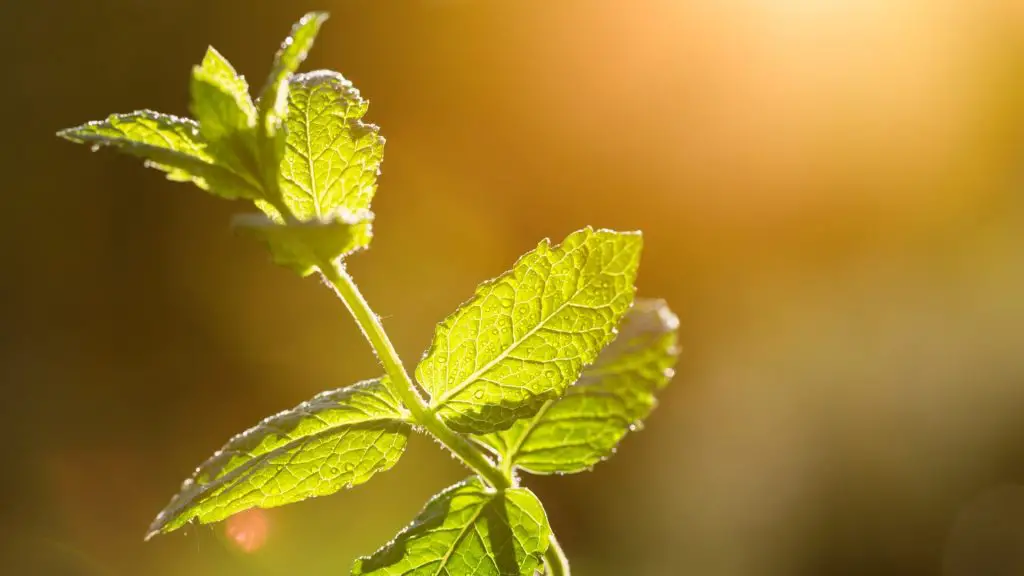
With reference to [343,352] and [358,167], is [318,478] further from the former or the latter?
[343,352]

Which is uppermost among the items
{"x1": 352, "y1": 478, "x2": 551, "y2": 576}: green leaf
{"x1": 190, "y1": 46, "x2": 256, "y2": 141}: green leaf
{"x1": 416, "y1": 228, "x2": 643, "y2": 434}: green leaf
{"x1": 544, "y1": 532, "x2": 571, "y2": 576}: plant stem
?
{"x1": 190, "y1": 46, "x2": 256, "y2": 141}: green leaf

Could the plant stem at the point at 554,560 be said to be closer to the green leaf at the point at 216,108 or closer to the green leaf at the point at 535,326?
the green leaf at the point at 535,326

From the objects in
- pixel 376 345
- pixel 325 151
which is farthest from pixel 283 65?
pixel 376 345

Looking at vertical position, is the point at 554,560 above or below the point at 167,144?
below

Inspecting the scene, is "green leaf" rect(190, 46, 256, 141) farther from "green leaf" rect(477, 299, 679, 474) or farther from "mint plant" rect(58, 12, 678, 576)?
"green leaf" rect(477, 299, 679, 474)

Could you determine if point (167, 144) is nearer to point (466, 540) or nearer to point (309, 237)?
point (309, 237)

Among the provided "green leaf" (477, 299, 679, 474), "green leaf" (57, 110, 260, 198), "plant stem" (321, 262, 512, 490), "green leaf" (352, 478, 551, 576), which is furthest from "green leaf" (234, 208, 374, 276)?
"green leaf" (477, 299, 679, 474)
